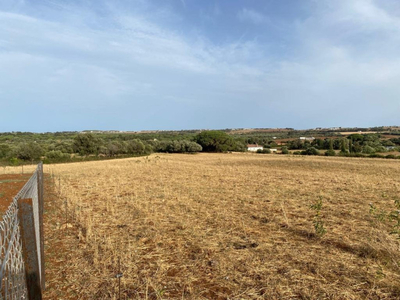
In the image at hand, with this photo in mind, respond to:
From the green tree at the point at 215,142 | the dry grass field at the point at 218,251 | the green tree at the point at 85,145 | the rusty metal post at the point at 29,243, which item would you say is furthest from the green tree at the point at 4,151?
the rusty metal post at the point at 29,243

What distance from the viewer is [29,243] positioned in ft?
8.62

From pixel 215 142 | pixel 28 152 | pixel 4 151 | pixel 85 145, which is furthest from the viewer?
pixel 215 142

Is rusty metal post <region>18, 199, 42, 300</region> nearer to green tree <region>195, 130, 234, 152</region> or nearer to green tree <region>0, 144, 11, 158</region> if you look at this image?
green tree <region>0, 144, 11, 158</region>

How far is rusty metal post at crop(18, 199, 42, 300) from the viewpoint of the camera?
2572 millimetres

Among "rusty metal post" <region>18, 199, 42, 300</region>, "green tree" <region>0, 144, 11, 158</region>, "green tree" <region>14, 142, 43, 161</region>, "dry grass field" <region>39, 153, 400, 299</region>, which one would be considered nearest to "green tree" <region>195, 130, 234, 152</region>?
"green tree" <region>14, 142, 43, 161</region>

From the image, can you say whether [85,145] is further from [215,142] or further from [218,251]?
[218,251]

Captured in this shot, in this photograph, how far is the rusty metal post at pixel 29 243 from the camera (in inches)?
101

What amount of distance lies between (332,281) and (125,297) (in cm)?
334

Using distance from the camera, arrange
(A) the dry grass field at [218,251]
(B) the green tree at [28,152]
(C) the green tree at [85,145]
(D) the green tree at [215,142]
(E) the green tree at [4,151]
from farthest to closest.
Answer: (D) the green tree at [215,142]
(C) the green tree at [85,145]
(E) the green tree at [4,151]
(B) the green tree at [28,152]
(A) the dry grass field at [218,251]

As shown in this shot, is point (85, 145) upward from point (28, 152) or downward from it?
upward

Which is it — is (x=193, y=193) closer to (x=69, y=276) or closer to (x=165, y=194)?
(x=165, y=194)

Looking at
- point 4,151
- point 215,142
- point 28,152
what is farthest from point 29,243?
point 215,142

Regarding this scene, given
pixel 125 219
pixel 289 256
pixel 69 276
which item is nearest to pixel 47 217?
pixel 125 219

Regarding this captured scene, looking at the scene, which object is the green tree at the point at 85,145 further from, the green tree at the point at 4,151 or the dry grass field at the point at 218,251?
the dry grass field at the point at 218,251
